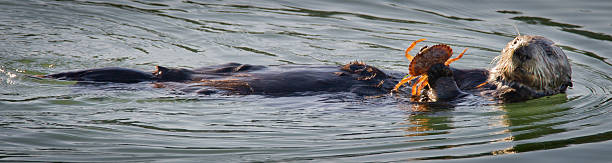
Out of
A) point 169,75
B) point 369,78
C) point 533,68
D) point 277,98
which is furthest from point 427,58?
point 169,75

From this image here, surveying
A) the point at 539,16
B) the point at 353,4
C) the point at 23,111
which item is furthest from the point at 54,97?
the point at 539,16

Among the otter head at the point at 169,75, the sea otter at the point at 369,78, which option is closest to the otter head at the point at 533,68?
the sea otter at the point at 369,78

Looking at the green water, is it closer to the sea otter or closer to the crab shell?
the sea otter

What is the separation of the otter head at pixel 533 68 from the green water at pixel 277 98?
5.2 inches

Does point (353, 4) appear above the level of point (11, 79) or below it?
above

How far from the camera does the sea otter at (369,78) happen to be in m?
4.96

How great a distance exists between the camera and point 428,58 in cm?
454

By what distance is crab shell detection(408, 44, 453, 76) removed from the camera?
445cm

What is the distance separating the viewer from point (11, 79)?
18.9 ft

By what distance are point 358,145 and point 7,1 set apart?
6.13m

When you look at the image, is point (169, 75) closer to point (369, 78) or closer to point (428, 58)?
point (369, 78)

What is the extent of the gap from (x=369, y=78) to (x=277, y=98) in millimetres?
712

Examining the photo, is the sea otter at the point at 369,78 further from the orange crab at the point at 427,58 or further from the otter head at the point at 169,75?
the orange crab at the point at 427,58

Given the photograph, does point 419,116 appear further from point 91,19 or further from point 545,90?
point 91,19
